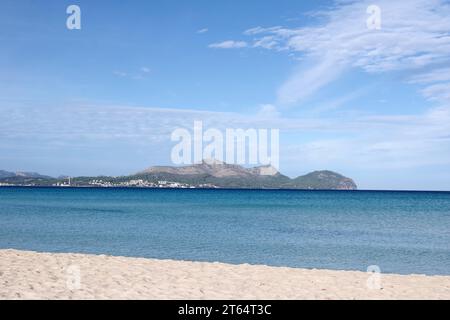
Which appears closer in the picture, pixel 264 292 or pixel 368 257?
pixel 264 292

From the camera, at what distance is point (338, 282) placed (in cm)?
1467

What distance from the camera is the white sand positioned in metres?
11.9

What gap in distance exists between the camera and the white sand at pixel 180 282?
11930mm

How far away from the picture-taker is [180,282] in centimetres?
1370
